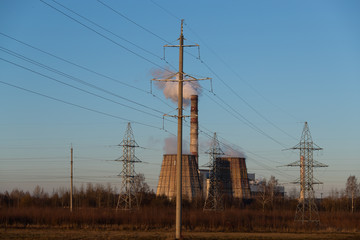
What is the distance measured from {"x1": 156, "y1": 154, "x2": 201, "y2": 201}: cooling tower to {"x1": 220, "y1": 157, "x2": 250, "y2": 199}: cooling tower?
6.45m

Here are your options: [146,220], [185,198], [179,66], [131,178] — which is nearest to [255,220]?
[146,220]

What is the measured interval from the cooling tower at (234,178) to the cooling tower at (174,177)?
645cm

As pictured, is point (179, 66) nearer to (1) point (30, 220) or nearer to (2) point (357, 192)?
(1) point (30, 220)

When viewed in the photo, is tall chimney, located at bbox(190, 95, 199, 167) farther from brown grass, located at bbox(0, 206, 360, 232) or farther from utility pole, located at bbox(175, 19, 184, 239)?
utility pole, located at bbox(175, 19, 184, 239)

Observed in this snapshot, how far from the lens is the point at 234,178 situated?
84.3 m

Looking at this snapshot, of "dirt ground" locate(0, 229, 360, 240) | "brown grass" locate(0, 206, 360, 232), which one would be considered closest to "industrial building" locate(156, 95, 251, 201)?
"brown grass" locate(0, 206, 360, 232)

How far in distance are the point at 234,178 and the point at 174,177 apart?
1299 centimetres

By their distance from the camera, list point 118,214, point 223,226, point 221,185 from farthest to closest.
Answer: point 221,185 < point 118,214 < point 223,226

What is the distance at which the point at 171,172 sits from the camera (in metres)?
76.2

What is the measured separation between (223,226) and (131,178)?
14.1 metres

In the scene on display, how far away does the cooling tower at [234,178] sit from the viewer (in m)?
83.8

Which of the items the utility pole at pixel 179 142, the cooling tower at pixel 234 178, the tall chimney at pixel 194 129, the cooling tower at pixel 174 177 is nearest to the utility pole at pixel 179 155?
the utility pole at pixel 179 142

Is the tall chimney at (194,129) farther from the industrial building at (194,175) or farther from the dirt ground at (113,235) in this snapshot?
the dirt ground at (113,235)

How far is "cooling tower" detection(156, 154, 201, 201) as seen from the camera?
76188 millimetres
